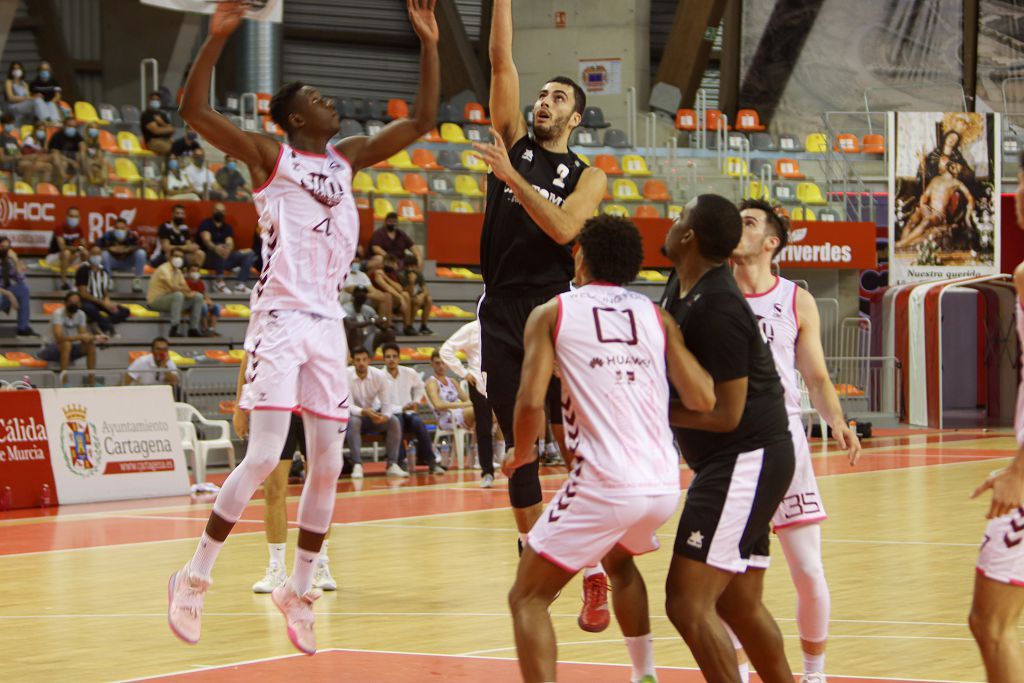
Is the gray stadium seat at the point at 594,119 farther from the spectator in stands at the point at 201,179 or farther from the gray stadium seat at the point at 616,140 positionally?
the spectator in stands at the point at 201,179

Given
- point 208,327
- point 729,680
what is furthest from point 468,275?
point 729,680

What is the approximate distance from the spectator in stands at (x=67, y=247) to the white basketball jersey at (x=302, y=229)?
13847mm

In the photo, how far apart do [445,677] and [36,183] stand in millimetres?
16236

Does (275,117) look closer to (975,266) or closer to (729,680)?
(729,680)

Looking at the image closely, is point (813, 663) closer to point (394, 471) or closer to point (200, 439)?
point (394, 471)

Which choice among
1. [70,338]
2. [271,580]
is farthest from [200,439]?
[271,580]

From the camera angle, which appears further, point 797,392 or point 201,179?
point 201,179

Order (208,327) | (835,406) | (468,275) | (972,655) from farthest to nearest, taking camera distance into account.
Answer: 1. (468,275)
2. (208,327)
3. (972,655)
4. (835,406)

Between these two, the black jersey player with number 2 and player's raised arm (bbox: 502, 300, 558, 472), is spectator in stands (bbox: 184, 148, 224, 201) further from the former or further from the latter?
player's raised arm (bbox: 502, 300, 558, 472)

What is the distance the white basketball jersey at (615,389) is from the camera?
4.60m

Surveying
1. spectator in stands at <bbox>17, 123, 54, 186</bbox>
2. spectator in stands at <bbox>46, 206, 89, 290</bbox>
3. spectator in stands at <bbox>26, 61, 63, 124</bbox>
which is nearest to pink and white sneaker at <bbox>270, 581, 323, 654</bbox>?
spectator in stands at <bbox>46, 206, 89, 290</bbox>

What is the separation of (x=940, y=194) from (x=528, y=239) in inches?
890

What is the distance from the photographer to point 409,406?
16516 millimetres

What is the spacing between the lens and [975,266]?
90.7 ft
